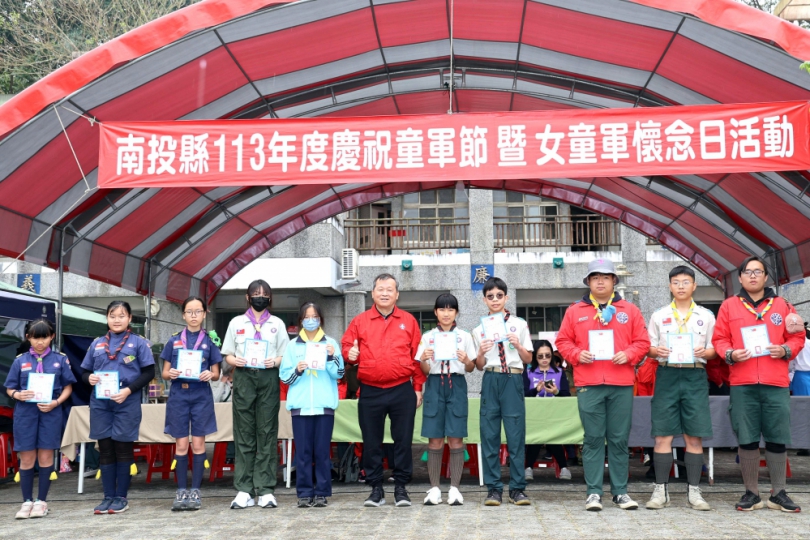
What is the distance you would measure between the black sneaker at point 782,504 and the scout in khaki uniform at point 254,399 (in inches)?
154

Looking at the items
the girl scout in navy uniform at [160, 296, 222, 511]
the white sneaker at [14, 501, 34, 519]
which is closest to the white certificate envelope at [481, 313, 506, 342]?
the girl scout in navy uniform at [160, 296, 222, 511]

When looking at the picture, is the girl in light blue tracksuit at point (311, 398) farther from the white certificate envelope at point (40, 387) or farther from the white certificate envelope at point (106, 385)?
the white certificate envelope at point (40, 387)

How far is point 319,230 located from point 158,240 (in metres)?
9.35

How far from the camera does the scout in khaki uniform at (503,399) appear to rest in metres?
6.27

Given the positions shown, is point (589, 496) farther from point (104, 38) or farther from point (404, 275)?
point (104, 38)

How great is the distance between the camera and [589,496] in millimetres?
5973

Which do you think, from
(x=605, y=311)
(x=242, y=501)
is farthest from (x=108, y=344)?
(x=605, y=311)

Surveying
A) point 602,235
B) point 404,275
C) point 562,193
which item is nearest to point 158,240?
point 562,193

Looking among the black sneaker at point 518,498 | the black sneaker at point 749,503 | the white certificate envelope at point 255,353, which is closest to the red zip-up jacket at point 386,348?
the white certificate envelope at point 255,353

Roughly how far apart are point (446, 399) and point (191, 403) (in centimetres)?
211

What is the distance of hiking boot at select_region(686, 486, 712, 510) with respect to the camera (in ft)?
19.5

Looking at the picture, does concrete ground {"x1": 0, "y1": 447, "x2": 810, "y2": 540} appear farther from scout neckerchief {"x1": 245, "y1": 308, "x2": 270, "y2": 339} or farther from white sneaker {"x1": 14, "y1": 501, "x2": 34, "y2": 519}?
scout neckerchief {"x1": 245, "y1": 308, "x2": 270, "y2": 339}

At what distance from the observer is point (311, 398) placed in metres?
6.40

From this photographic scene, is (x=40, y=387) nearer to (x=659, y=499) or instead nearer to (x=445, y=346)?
(x=445, y=346)
